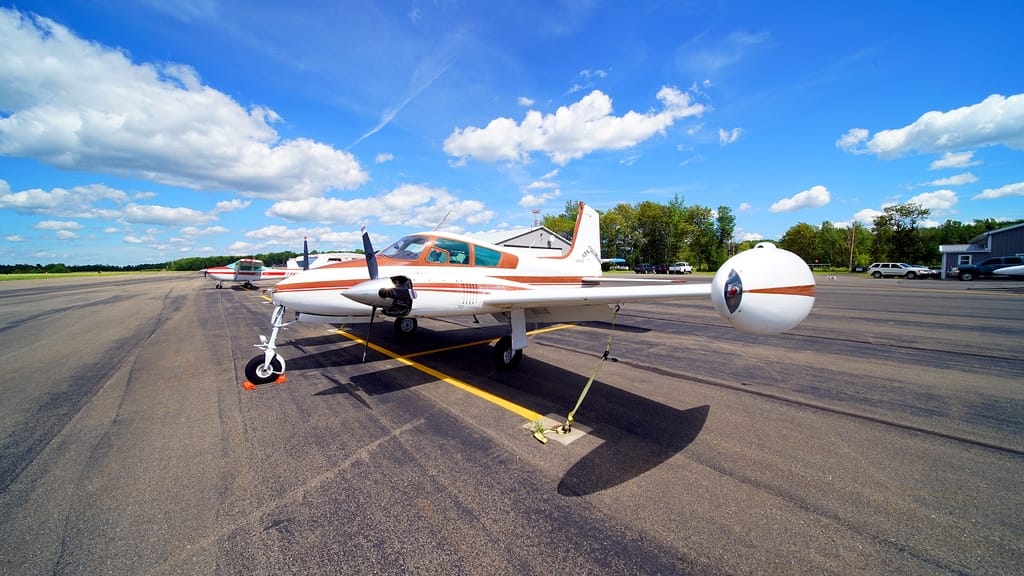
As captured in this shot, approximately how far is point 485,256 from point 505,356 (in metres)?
2.00

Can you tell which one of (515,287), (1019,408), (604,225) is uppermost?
(604,225)

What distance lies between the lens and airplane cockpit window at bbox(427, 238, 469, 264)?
636 cm

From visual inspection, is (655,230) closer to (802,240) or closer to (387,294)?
(802,240)

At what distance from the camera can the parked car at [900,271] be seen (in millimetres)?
38312

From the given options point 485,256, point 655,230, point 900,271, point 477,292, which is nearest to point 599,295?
point 477,292

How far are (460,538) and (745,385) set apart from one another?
17.1 ft

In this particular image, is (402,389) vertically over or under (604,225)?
under

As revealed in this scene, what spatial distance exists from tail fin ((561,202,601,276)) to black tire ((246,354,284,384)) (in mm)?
7585

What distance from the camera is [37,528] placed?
2.61 meters

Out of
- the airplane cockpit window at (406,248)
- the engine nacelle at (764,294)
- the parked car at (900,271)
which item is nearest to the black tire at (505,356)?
the airplane cockpit window at (406,248)

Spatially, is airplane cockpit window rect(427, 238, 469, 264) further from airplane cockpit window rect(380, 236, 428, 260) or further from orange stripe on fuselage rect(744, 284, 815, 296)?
orange stripe on fuselage rect(744, 284, 815, 296)

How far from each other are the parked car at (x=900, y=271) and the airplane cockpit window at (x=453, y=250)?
5530cm

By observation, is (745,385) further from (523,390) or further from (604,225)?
(604,225)

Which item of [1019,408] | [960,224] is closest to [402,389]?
[1019,408]
